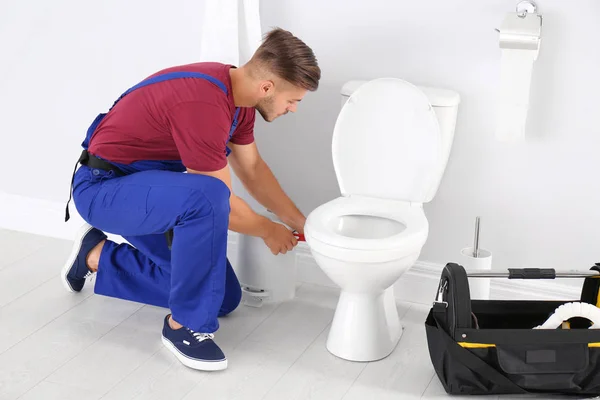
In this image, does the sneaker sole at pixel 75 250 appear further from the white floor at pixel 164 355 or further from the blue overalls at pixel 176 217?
the blue overalls at pixel 176 217

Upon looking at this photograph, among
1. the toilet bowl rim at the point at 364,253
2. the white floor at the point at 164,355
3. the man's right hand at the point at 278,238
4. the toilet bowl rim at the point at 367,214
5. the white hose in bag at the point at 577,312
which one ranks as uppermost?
the toilet bowl rim at the point at 367,214

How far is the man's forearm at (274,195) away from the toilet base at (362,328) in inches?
13.0

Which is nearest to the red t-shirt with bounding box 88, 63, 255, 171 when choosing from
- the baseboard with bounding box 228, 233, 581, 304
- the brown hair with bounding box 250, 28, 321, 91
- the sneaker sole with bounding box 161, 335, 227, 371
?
the brown hair with bounding box 250, 28, 321, 91

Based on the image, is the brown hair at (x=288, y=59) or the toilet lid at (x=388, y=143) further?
the toilet lid at (x=388, y=143)

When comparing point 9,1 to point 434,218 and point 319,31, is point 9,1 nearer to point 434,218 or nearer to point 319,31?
point 319,31

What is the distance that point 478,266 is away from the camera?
2.69m

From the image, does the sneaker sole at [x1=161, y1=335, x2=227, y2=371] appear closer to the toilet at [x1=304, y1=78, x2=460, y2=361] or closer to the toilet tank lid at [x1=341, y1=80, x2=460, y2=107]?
the toilet at [x1=304, y1=78, x2=460, y2=361]

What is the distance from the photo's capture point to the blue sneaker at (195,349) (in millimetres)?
2502

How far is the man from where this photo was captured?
2426mm

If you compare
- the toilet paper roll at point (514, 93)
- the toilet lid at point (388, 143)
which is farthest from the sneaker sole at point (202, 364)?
the toilet paper roll at point (514, 93)

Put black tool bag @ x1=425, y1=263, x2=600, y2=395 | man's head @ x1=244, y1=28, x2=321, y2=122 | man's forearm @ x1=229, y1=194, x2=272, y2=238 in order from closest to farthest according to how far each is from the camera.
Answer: black tool bag @ x1=425, y1=263, x2=600, y2=395 < man's head @ x1=244, y1=28, x2=321, y2=122 < man's forearm @ x1=229, y1=194, x2=272, y2=238

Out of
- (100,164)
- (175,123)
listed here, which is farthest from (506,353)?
(100,164)

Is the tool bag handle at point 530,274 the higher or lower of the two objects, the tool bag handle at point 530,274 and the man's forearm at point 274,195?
the lower

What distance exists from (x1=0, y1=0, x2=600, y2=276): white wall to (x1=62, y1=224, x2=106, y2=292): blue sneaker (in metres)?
0.58
